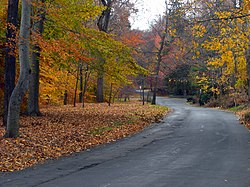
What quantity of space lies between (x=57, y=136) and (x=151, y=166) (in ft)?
18.1

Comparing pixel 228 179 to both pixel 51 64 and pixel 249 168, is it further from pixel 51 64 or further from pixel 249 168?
pixel 51 64

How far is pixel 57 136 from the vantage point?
1520cm

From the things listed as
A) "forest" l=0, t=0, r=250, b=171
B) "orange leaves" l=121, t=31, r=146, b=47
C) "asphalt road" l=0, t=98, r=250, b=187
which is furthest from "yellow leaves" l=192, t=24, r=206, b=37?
"orange leaves" l=121, t=31, r=146, b=47

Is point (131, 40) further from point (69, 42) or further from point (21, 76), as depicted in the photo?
point (21, 76)

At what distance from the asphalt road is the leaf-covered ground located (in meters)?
0.63

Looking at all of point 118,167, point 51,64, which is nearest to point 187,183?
point 118,167

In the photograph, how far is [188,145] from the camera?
15.1m

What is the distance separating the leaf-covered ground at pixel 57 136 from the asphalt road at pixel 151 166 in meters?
0.63

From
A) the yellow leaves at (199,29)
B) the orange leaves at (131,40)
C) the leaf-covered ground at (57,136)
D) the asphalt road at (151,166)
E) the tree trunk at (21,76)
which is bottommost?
the asphalt road at (151,166)

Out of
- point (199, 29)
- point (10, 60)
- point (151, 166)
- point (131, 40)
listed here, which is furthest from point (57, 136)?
point (131, 40)

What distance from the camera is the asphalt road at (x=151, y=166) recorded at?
8750 mm

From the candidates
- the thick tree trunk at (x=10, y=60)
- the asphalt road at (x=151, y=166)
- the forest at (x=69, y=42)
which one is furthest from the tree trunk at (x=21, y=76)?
the thick tree trunk at (x=10, y=60)

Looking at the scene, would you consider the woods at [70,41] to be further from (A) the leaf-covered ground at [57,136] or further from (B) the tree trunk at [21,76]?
(A) the leaf-covered ground at [57,136]

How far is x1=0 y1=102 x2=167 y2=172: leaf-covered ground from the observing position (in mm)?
11508
